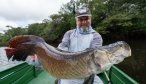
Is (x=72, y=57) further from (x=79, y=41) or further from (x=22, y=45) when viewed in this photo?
(x=79, y=41)

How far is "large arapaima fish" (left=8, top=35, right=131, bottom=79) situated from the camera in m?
2.44

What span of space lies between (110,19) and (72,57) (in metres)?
39.6

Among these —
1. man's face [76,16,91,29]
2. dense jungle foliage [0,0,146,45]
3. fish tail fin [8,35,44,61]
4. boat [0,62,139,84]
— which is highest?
dense jungle foliage [0,0,146,45]

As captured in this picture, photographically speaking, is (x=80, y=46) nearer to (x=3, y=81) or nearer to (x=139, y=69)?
(x=3, y=81)

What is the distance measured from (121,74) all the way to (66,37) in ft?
5.61

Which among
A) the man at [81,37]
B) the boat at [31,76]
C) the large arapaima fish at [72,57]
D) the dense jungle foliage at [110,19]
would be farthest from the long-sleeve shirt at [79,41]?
the dense jungle foliage at [110,19]

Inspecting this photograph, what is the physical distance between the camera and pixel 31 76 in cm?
786

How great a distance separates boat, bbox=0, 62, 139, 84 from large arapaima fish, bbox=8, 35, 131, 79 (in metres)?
Result: 1.55

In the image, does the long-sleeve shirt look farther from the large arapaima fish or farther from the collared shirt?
the large arapaima fish

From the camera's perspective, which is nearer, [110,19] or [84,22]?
[84,22]

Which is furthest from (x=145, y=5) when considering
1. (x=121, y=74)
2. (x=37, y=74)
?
(x=121, y=74)

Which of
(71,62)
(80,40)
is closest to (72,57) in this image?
(71,62)

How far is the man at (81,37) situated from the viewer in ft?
10.9

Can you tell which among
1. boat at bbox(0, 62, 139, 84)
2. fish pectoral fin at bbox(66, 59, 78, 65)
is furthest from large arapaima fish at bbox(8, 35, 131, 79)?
boat at bbox(0, 62, 139, 84)
